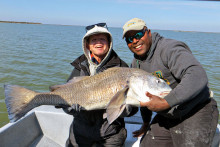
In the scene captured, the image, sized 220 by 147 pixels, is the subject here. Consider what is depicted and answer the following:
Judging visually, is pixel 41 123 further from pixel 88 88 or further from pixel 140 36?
pixel 140 36

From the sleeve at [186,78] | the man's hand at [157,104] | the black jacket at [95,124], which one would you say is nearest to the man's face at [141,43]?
the black jacket at [95,124]

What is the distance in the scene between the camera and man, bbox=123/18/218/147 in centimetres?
268

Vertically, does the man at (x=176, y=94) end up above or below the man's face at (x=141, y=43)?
below

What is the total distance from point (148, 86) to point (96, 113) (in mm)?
1050

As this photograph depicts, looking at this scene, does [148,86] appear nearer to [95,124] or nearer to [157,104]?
[157,104]

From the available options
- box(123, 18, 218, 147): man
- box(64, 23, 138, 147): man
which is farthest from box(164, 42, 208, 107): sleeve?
box(64, 23, 138, 147): man

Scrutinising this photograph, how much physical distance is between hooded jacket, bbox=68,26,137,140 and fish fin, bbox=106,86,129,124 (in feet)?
1.40

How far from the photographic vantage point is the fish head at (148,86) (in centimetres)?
313

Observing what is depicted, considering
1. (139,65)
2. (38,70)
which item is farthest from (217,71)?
(139,65)

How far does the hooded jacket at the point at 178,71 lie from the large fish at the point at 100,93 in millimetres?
216

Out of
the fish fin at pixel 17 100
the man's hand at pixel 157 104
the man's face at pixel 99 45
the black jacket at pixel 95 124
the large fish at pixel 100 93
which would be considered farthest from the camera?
the man's face at pixel 99 45

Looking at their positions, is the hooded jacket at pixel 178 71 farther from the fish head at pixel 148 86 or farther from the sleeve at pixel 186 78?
the fish head at pixel 148 86

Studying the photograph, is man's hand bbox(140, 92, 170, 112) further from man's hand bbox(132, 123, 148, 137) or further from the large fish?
man's hand bbox(132, 123, 148, 137)

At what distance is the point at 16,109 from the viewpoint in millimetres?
3029
